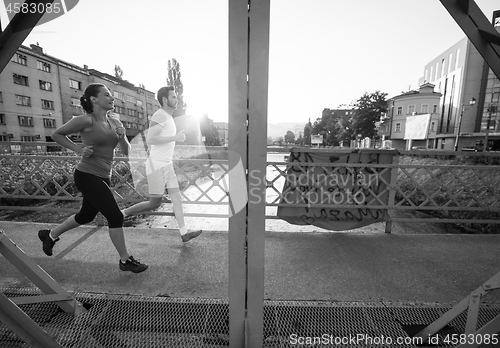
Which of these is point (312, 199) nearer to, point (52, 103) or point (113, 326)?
point (113, 326)

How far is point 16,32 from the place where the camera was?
159 cm

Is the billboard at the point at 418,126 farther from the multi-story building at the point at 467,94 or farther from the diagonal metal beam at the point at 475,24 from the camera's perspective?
the diagonal metal beam at the point at 475,24

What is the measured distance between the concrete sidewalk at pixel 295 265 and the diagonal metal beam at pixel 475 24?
2207 mm

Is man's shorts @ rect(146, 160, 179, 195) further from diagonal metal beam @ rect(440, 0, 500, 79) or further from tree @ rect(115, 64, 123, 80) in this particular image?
tree @ rect(115, 64, 123, 80)

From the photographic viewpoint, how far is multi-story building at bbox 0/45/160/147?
3020cm

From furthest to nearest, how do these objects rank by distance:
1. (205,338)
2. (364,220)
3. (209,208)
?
(209,208) → (364,220) → (205,338)

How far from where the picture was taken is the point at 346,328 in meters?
2.02

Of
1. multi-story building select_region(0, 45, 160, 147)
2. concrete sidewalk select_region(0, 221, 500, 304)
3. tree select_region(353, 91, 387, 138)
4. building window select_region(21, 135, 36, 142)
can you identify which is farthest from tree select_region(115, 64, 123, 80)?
concrete sidewalk select_region(0, 221, 500, 304)

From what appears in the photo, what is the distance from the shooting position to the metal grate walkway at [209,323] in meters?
1.88

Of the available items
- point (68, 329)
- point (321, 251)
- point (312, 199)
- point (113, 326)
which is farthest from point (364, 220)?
point (68, 329)

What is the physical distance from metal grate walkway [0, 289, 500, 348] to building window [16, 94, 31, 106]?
41587 millimetres

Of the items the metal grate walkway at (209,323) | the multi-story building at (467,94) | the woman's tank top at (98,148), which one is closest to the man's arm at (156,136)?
the woman's tank top at (98,148)

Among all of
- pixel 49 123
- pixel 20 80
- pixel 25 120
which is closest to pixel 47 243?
pixel 25 120

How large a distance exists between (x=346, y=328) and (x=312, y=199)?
254 centimetres
